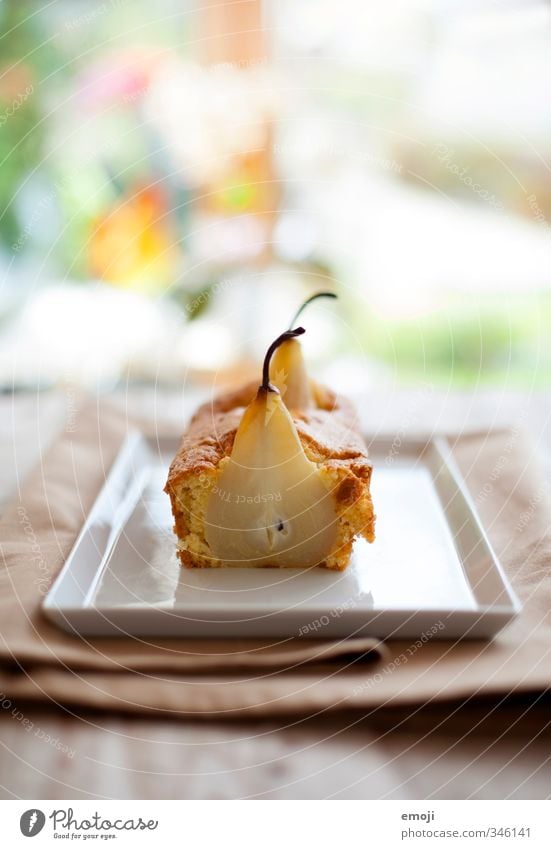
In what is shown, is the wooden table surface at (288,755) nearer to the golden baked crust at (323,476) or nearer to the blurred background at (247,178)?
the golden baked crust at (323,476)

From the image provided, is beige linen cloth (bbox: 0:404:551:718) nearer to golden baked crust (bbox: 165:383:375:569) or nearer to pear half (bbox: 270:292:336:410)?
golden baked crust (bbox: 165:383:375:569)

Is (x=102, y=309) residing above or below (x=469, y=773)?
above

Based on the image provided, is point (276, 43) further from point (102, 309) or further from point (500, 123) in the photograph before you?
point (102, 309)
